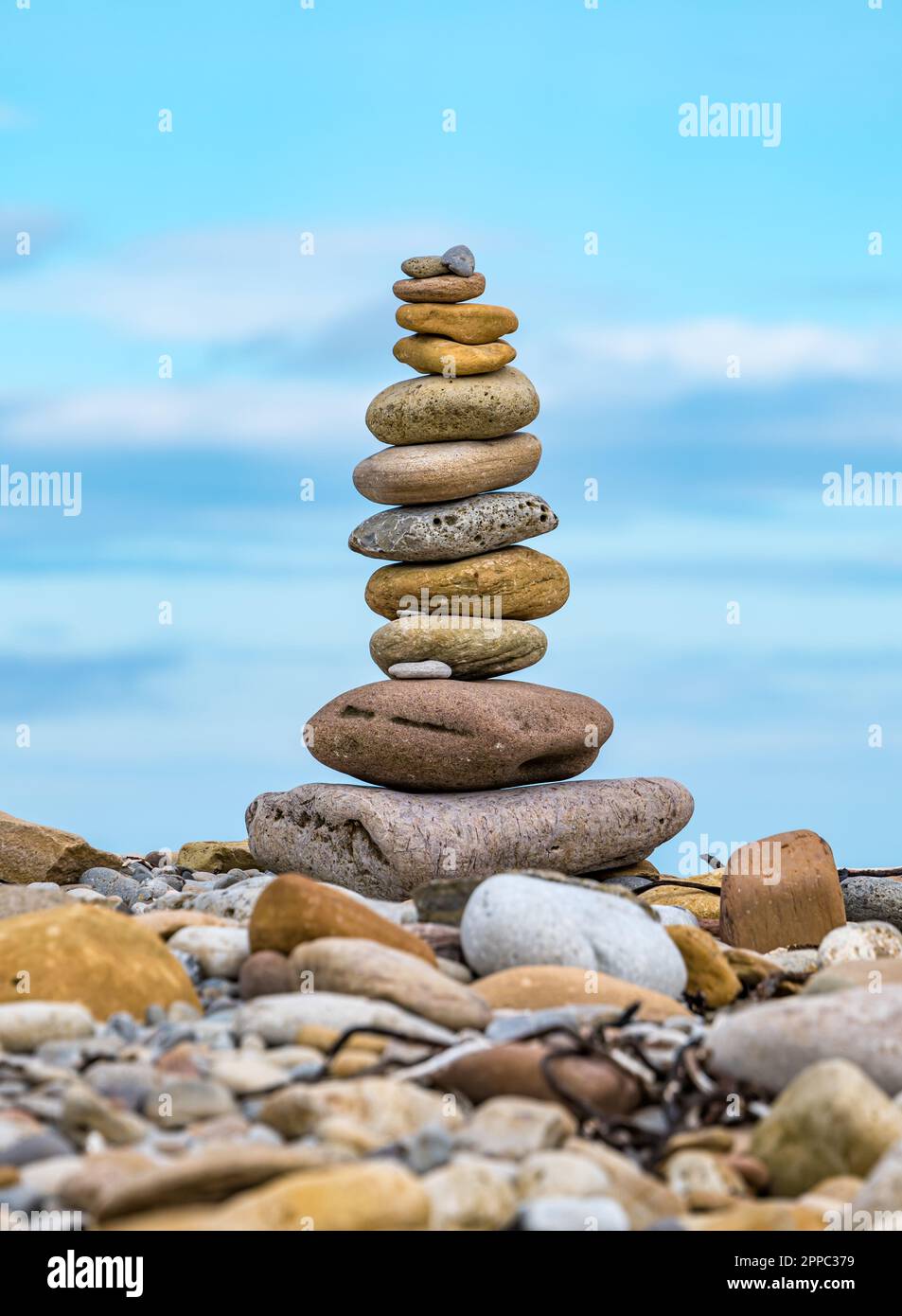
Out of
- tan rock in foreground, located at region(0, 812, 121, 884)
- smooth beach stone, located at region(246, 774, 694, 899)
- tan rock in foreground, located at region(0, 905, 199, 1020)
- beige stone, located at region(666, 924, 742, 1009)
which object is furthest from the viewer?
tan rock in foreground, located at region(0, 812, 121, 884)

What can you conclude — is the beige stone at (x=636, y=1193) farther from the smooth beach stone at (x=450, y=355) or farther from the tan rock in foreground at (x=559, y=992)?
the smooth beach stone at (x=450, y=355)

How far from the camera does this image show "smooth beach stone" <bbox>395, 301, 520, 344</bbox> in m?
11.4

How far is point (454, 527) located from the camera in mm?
11258

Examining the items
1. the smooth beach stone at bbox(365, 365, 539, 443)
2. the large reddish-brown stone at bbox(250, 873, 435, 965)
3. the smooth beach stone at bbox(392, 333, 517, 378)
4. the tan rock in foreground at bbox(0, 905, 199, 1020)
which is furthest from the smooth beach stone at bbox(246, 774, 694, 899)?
the tan rock in foreground at bbox(0, 905, 199, 1020)

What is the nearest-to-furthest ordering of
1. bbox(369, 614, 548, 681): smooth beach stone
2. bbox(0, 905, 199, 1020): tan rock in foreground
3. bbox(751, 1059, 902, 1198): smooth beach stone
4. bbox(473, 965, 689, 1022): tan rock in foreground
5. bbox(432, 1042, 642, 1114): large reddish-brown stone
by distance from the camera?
bbox(751, 1059, 902, 1198): smooth beach stone, bbox(432, 1042, 642, 1114): large reddish-brown stone, bbox(0, 905, 199, 1020): tan rock in foreground, bbox(473, 965, 689, 1022): tan rock in foreground, bbox(369, 614, 548, 681): smooth beach stone

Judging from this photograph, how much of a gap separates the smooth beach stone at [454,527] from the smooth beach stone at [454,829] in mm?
1161

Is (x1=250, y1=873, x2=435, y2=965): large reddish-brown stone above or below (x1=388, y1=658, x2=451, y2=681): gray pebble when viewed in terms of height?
below

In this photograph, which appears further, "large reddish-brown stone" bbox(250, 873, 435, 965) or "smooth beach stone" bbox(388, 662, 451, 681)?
"smooth beach stone" bbox(388, 662, 451, 681)

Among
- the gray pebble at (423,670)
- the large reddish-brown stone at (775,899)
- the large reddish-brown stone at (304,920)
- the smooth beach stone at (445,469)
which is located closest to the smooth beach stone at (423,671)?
the gray pebble at (423,670)

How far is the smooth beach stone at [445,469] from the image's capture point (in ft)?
36.7

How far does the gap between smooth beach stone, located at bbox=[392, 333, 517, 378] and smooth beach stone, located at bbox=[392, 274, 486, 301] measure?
1.04 feet

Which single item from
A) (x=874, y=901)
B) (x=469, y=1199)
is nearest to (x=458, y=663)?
(x=874, y=901)

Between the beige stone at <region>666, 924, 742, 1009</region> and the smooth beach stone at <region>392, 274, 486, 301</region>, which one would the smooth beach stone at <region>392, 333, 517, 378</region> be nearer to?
the smooth beach stone at <region>392, 274, 486, 301</region>

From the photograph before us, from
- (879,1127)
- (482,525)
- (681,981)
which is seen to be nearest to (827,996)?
(879,1127)
